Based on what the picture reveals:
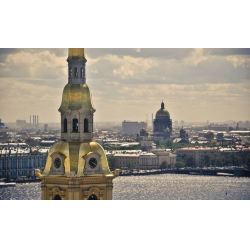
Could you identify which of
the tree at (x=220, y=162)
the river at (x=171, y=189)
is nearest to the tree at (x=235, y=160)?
the tree at (x=220, y=162)

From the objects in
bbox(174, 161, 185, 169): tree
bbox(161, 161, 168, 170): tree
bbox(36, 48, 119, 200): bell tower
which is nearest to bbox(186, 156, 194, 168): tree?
bbox(174, 161, 185, 169): tree

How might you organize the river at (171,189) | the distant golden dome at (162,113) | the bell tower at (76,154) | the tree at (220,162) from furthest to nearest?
the distant golden dome at (162,113) < the tree at (220,162) < the river at (171,189) < the bell tower at (76,154)

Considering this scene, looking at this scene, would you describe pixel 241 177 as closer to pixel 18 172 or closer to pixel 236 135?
pixel 18 172

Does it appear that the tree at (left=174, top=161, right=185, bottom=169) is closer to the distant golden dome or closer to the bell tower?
the distant golden dome

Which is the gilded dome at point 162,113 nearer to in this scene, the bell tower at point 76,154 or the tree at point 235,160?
the tree at point 235,160

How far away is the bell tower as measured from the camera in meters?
5.36

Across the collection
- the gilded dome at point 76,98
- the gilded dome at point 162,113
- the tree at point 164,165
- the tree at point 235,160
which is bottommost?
the tree at point 164,165

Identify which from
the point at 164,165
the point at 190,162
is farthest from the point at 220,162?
the point at 190,162

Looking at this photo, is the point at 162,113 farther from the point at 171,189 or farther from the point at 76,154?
the point at 76,154

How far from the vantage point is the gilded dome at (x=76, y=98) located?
540 cm

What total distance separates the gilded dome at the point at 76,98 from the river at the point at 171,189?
18.5 meters
